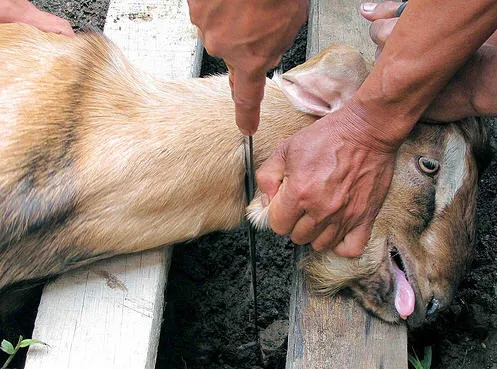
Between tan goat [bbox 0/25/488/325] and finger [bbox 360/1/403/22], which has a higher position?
finger [bbox 360/1/403/22]

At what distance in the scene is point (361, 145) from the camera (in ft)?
7.98

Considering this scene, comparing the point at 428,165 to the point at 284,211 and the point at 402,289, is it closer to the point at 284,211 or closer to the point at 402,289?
the point at 402,289

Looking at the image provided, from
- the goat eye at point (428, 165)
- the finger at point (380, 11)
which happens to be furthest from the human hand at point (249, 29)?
the finger at point (380, 11)

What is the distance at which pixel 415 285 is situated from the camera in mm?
2553

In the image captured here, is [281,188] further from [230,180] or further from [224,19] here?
[224,19]

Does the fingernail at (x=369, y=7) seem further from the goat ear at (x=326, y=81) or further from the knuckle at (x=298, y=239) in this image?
the knuckle at (x=298, y=239)

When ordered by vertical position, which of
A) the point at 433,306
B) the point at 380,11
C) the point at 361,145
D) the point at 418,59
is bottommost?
the point at 433,306

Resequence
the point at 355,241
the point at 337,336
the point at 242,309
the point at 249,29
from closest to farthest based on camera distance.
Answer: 1. the point at 249,29
2. the point at 355,241
3. the point at 337,336
4. the point at 242,309

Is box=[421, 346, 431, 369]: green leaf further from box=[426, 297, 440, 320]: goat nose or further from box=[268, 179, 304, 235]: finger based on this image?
box=[268, 179, 304, 235]: finger

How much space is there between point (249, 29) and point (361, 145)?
0.87 m

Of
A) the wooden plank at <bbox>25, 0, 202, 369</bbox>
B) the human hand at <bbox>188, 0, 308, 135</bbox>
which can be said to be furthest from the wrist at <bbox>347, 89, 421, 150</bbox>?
the wooden plank at <bbox>25, 0, 202, 369</bbox>

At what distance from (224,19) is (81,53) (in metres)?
1.19

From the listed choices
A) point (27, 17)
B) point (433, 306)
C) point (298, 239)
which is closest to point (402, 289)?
point (433, 306)

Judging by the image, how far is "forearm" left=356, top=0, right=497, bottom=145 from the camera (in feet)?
7.23
